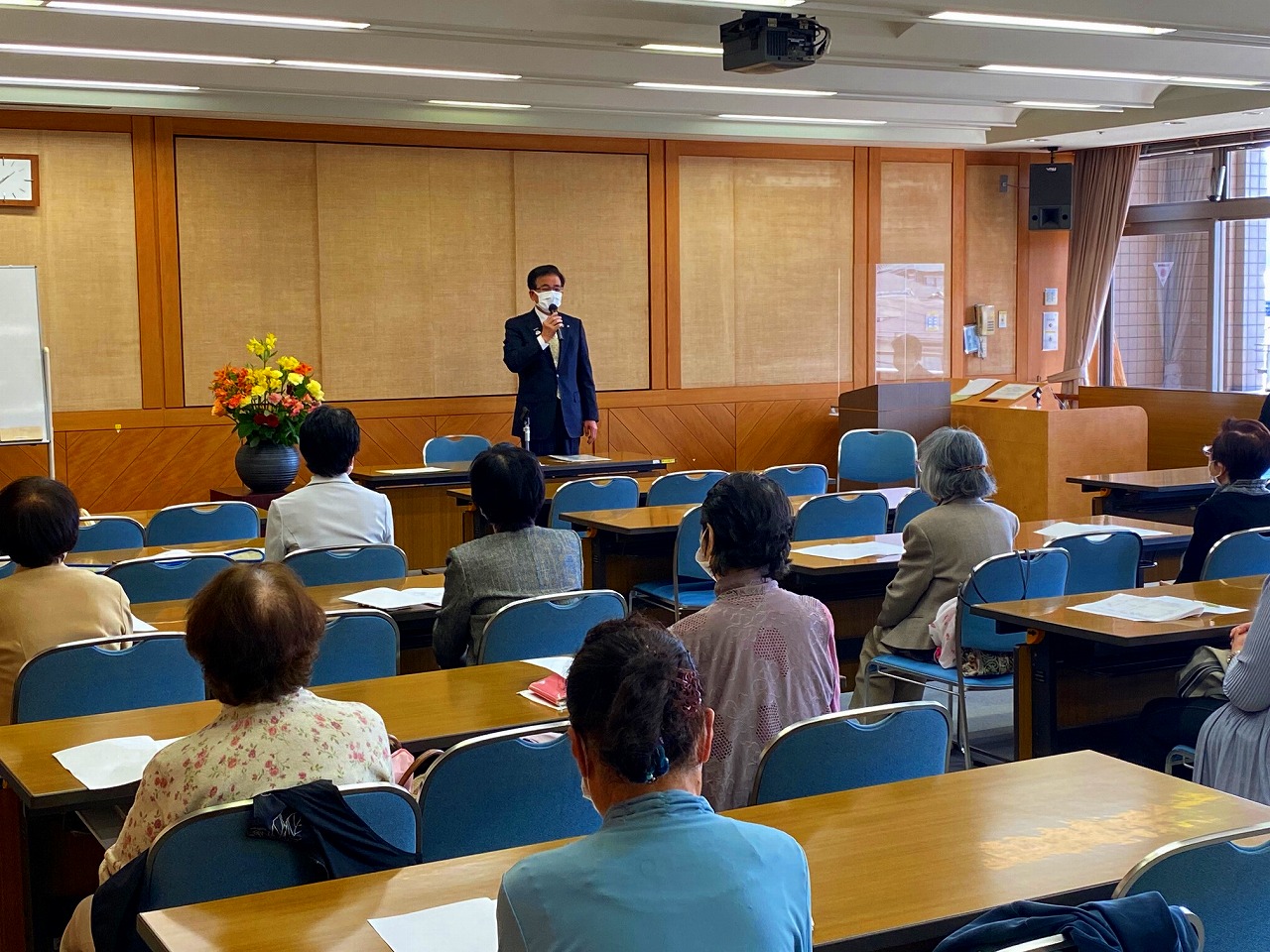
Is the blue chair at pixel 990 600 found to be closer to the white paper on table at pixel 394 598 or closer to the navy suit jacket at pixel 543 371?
the white paper on table at pixel 394 598

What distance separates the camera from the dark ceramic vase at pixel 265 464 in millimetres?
7641

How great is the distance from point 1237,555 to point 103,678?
366cm

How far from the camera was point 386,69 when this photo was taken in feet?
26.4

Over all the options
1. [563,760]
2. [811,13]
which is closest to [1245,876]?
[563,760]

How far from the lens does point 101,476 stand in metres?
9.20

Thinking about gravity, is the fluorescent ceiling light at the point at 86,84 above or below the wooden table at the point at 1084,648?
above

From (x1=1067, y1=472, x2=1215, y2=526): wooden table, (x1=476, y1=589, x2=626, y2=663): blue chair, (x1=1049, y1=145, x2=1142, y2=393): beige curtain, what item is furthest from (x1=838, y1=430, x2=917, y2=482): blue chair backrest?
(x1=476, y1=589, x2=626, y2=663): blue chair

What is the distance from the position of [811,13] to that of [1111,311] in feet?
20.6

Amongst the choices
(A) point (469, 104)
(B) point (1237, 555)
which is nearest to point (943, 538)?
(B) point (1237, 555)

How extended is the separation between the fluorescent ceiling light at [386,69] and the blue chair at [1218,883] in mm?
6945

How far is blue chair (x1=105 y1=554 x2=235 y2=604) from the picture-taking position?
188 inches

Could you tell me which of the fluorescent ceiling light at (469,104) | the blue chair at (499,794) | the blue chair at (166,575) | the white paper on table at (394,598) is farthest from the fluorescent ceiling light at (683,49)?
the blue chair at (499,794)

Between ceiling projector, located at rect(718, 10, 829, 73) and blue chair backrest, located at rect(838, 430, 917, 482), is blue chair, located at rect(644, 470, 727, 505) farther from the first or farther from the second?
ceiling projector, located at rect(718, 10, 829, 73)

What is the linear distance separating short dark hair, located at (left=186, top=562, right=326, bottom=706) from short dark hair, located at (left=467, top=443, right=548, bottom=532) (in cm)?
149
